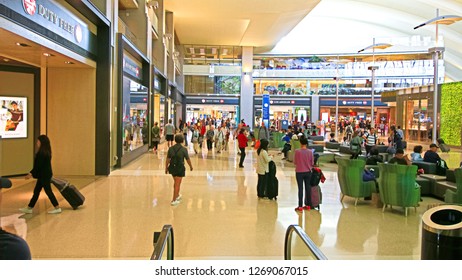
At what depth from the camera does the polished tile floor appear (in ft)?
18.4

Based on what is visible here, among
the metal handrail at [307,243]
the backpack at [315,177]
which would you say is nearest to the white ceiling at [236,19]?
the backpack at [315,177]

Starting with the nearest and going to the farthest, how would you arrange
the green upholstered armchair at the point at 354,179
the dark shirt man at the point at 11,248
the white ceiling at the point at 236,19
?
the dark shirt man at the point at 11,248
the green upholstered armchair at the point at 354,179
the white ceiling at the point at 236,19

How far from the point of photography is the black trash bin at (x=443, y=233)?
11.7ft

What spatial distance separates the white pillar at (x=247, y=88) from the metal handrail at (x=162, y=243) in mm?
40938

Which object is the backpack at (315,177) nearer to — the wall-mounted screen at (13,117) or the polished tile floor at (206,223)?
the polished tile floor at (206,223)

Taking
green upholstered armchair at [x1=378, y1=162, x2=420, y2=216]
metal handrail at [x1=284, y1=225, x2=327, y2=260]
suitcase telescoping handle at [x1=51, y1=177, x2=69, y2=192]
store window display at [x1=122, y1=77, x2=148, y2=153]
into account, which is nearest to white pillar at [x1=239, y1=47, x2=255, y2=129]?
store window display at [x1=122, y1=77, x2=148, y2=153]

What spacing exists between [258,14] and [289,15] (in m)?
2.22

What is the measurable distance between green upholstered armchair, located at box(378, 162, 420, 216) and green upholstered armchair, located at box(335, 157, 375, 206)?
69cm

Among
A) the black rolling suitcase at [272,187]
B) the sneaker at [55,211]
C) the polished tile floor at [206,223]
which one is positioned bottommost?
A: the polished tile floor at [206,223]

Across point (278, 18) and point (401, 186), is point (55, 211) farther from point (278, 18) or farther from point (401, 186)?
point (278, 18)

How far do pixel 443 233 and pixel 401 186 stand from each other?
4.47m

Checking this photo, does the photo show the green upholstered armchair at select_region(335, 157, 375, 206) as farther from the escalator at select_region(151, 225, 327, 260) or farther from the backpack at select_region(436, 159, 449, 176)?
the escalator at select_region(151, 225, 327, 260)

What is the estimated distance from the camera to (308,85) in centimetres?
4906
